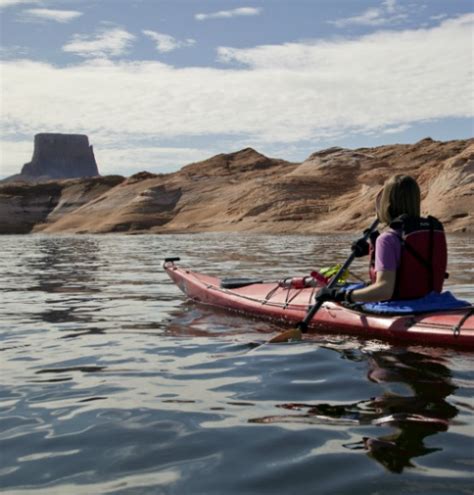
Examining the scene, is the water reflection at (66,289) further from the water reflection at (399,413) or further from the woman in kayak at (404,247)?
the water reflection at (399,413)

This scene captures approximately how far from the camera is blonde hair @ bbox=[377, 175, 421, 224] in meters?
5.51

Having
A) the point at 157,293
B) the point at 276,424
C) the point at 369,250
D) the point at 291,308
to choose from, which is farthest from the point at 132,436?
the point at 157,293

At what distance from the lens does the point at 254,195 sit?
59281 mm

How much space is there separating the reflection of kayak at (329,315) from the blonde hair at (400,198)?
102 centimetres

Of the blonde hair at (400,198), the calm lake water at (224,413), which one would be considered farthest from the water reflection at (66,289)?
the blonde hair at (400,198)

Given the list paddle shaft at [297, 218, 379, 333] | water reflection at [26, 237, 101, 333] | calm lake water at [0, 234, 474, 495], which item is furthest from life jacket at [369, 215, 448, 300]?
water reflection at [26, 237, 101, 333]

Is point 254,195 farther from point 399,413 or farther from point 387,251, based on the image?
point 399,413

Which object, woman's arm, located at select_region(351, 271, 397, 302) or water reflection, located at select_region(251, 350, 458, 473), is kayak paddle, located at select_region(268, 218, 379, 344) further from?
water reflection, located at select_region(251, 350, 458, 473)

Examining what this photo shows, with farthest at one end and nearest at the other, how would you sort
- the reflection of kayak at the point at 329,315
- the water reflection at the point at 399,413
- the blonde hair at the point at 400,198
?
the reflection of kayak at the point at 329,315 < the blonde hair at the point at 400,198 < the water reflection at the point at 399,413

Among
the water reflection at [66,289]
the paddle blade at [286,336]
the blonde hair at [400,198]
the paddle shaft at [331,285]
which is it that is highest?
the blonde hair at [400,198]

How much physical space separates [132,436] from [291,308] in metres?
4.09

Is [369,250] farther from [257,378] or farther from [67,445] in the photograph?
[67,445]

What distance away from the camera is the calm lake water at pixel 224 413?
3.12m

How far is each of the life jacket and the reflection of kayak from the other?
0.87 feet
